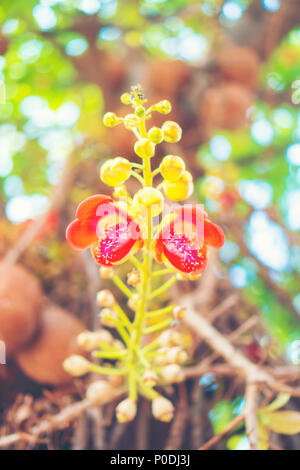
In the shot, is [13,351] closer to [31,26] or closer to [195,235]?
[195,235]

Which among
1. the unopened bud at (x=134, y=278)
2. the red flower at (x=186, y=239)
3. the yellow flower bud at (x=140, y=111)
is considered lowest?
the unopened bud at (x=134, y=278)

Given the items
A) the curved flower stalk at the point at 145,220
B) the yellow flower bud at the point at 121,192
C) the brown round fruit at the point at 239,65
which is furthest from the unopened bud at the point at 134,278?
the brown round fruit at the point at 239,65

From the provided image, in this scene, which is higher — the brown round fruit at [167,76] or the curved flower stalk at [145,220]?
the brown round fruit at [167,76]

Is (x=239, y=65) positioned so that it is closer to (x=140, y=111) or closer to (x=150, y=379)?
(x=140, y=111)

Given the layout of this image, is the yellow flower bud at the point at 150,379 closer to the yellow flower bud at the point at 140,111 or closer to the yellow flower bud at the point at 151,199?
the yellow flower bud at the point at 151,199

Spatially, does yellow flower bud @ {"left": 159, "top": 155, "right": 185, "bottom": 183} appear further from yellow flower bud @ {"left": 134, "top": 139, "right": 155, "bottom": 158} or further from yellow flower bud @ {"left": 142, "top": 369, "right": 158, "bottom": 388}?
yellow flower bud @ {"left": 142, "top": 369, "right": 158, "bottom": 388}

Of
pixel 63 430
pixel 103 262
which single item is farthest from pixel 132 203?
pixel 63 430

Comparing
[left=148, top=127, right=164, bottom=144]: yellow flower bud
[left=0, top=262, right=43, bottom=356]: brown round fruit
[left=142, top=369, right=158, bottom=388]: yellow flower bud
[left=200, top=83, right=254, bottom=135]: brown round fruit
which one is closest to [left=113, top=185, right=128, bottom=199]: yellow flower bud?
[left=148, top=127, right=164, bottom=144]: yellow flower bud

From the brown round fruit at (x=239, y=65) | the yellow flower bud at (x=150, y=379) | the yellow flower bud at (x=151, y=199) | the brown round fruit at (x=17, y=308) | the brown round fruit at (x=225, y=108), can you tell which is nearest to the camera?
the yellow flower bud at (x=151, y=199)

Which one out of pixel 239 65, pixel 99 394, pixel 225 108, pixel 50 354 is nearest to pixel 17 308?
pixel 50 354
